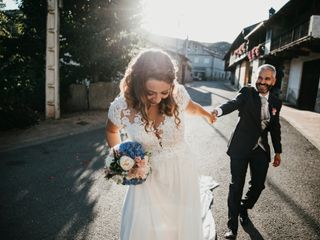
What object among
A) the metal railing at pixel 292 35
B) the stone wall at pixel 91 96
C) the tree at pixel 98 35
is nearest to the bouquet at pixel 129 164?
the tree at pixel 98 35

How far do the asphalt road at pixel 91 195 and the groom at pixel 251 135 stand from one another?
57 centimetres

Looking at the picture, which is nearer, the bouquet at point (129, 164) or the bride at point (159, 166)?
the bouquet at point (129, 164)

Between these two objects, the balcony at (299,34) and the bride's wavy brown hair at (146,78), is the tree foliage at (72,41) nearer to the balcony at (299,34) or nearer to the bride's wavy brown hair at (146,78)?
the balcony at (299,34)

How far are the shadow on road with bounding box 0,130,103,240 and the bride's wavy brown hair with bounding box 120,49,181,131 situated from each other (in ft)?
6.94

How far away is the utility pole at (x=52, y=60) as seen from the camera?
10867mm

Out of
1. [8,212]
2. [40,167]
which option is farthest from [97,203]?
[40,167]

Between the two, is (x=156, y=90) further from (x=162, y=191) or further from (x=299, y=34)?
(x=299, y=34)

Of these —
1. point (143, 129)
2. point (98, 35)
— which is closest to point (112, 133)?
point (143, 129)

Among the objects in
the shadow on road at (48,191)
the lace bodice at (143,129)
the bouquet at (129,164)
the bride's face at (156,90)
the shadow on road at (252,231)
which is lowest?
the shadow on road at (48,191)

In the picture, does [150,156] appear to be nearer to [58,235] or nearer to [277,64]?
[58,235]

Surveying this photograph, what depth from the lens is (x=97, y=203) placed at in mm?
4500

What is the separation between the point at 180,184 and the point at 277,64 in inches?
1002

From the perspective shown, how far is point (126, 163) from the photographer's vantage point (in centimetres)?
219

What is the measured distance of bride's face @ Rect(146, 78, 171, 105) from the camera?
2287mm
